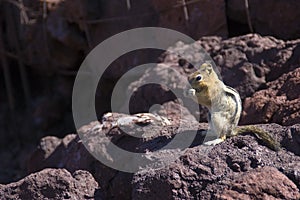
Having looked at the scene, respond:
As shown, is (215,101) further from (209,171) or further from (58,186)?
(58,186)

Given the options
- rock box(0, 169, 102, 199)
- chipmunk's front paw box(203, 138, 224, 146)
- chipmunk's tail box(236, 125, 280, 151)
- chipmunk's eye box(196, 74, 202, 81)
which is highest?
chipmunk's eye box(196, 74, 202, 81)

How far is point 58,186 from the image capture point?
4438 mm

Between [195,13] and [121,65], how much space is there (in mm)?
1004

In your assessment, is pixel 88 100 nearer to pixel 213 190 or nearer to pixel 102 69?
pixel 102 69

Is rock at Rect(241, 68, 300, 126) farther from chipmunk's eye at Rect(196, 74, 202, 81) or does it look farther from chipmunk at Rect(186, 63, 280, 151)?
chipmunk's eye at Rect(196, 74, 202, 81)

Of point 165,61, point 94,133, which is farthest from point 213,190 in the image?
point 165,61

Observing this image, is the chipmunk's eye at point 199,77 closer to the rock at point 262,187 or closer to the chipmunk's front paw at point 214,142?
the chipmunk's front paw at point 214,142

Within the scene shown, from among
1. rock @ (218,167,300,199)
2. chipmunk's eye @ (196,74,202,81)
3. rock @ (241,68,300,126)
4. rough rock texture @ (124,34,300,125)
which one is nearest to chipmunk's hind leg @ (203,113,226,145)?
chipmunk's eye @ (196,74,202,81)

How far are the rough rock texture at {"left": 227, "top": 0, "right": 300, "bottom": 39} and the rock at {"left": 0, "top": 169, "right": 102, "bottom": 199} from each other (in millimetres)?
A: 3157

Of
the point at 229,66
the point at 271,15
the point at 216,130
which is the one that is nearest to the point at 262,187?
the point at 216,130

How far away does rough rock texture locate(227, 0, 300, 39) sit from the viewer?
6.95 metres

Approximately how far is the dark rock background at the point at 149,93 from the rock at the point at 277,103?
11mm

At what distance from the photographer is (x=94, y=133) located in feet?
17.9

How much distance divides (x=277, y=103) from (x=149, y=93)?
1422mm
